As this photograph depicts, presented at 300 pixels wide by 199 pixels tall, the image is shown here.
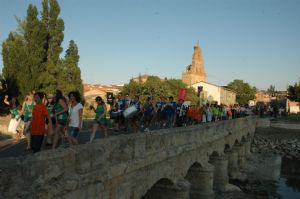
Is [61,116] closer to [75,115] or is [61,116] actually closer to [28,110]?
[75,115]

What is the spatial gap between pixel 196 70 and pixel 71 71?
302 feet

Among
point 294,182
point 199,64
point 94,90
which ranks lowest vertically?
point 294,182

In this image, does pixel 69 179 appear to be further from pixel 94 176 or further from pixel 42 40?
pixel 42 40

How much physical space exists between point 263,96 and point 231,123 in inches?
5526

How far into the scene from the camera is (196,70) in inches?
4921

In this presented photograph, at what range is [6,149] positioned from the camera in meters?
9.83

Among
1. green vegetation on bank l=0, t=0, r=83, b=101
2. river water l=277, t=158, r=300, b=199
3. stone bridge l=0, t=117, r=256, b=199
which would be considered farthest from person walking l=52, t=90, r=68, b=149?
green vegetation on bank l=0, t=0, r=83, b=101

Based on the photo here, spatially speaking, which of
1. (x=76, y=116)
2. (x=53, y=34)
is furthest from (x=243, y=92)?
(x=76, y=116)

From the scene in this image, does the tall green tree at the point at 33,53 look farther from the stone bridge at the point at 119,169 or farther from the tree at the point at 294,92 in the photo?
the tree at the point at 294,92

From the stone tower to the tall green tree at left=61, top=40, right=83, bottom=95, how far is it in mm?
83947

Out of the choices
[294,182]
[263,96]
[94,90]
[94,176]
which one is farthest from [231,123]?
→ [263,96]

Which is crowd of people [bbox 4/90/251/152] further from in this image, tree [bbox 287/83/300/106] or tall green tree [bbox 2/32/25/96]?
tree [bbox 287/83/300/106]

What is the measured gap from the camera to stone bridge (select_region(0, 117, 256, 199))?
5.49 meters

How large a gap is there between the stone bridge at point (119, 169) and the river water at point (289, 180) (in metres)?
9.36
